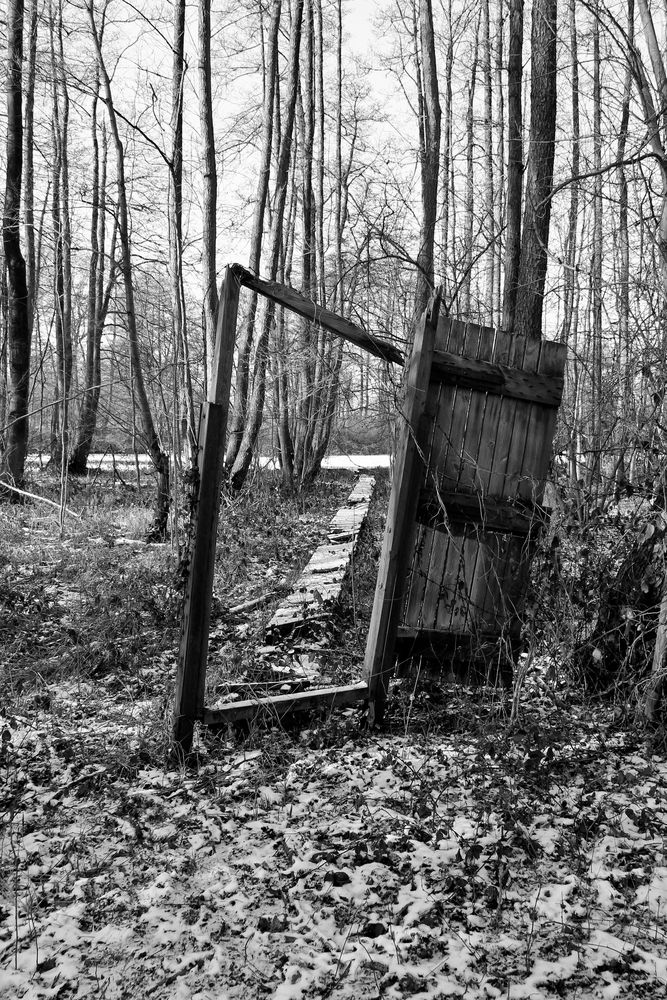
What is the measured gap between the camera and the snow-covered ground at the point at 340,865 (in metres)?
2.47

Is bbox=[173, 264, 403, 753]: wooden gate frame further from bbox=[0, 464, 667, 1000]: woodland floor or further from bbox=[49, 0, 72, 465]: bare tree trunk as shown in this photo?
bbox=[49, 0, 72, 465]: bare tree trunk

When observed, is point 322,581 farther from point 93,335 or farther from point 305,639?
point 93,335

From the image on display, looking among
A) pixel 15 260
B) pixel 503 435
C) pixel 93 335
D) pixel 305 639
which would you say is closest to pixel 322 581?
pixel 305 639

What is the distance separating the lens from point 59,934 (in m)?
2.67

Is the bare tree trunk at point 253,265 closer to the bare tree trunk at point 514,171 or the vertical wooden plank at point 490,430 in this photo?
the bare tree trunk at point 514,171

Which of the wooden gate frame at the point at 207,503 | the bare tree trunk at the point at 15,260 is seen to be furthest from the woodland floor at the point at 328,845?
the bare tree trunk at the point at 15,260

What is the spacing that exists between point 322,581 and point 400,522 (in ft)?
8.74

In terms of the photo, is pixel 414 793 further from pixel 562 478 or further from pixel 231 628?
pixel 231 628

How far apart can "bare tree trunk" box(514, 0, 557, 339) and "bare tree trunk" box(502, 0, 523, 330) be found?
0.42 m

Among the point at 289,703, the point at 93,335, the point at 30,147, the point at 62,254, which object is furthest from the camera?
the point at 93,335

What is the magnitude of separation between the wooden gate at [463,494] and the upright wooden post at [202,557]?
1.05m

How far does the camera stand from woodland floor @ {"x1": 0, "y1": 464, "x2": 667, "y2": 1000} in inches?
98.0

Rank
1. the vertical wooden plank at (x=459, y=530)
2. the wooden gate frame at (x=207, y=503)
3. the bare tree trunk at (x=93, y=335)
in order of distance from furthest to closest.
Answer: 1. the bare tree trunk at (x=93, y=335)
2. the vertical wooden plank at (x=459, y=530)
3. the wooden gate frame at (x=207, y=503)

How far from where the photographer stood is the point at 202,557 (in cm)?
391
